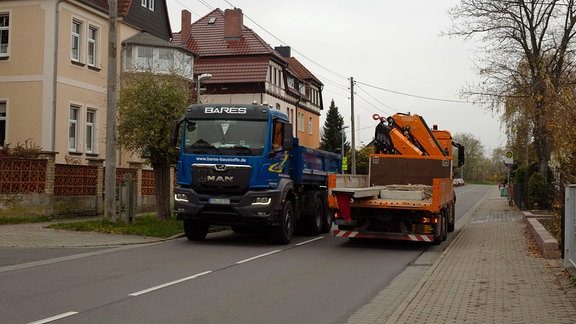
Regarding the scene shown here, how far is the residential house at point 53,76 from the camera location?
24766 millimetres

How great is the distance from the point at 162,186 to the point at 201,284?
10.6m

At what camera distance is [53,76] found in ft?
81.4

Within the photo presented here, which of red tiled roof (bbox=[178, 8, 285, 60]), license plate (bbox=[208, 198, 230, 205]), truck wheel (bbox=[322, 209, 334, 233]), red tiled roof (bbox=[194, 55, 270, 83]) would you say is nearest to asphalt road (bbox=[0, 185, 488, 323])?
license plate (bbox=[208, 198, 230, 205])

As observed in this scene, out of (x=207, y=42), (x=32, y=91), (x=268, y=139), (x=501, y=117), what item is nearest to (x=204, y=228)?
(x=268, y=139)

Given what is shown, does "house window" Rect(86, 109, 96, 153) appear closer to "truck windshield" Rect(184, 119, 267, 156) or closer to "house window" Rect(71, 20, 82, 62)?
"house window" Rect(71, 20, 82, 62)

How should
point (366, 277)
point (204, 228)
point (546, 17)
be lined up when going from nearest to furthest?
point (366, 277) → point (204, 228) → point (546, 17)

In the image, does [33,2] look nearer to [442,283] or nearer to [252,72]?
[442,283]

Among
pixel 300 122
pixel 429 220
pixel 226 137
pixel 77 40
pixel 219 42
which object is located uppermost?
pixel 219 42

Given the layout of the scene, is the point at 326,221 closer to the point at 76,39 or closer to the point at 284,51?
the point at 76,39

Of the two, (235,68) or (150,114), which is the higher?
(235,68)

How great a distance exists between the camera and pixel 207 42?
52.5 m

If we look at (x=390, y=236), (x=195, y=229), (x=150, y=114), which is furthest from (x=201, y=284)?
(x=150, y=114)

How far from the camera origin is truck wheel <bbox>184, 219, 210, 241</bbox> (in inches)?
618

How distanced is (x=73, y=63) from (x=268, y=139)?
1457cm
